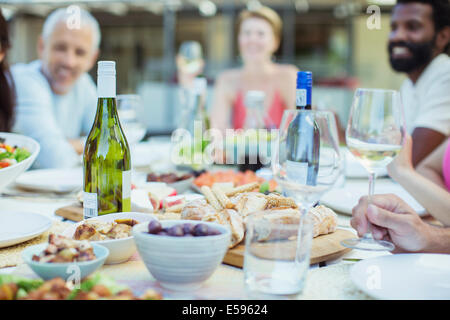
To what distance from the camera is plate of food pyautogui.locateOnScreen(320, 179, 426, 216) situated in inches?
48.9

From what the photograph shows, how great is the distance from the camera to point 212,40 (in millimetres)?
10430

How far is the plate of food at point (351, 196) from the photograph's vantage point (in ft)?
4.08

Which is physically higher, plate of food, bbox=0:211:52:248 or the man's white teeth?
the man's white teeth

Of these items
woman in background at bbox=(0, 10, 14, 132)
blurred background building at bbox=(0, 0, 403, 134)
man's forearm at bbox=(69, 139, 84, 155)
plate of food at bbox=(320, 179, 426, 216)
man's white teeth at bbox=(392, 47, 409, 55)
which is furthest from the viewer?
blurred background building at bbox=(0, 0, 403, 134)

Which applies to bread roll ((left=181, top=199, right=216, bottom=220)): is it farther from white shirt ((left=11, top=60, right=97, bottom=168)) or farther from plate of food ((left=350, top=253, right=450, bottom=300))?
white shirt ((left=11, top=60, right=97, bottom=168))

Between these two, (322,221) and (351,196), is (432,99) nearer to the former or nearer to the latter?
(351,196)

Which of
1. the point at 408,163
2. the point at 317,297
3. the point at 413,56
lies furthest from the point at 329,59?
the point at 317,297

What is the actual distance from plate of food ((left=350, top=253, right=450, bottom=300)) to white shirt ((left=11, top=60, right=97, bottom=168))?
5.20 feet

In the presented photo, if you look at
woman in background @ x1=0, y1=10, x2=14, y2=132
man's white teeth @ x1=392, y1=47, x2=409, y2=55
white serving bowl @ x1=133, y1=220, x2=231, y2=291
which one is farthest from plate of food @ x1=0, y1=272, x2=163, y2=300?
man's white teeth @ x1=392, y1=47, x2=409, y2=55

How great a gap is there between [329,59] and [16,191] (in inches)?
364

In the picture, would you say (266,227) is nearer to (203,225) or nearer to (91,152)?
(203,225)

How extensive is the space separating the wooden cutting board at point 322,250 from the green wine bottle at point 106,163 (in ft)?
0.86

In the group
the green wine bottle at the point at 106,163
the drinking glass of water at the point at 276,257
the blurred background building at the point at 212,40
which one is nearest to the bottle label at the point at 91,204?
the green wine bottle at the point at 106,163
